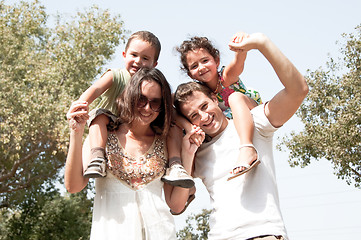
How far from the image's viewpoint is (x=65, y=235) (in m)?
18.7

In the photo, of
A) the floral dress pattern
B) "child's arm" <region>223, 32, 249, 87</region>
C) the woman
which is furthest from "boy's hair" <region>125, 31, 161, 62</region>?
the floral dress pattern

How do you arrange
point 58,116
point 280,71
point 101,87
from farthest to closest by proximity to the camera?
point 58,116 < point 101,87 < point 280,71

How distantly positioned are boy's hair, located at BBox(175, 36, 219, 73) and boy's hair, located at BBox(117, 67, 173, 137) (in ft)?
2.66

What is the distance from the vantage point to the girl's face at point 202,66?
3.71 metres

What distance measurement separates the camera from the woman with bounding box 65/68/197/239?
2848 millimetres

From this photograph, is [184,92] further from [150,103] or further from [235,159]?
[235,159]

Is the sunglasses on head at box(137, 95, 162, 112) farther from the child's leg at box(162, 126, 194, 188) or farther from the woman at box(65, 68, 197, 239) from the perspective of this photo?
the child's leg at box(162, 126, 194, 188)

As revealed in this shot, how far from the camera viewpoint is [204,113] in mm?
3061

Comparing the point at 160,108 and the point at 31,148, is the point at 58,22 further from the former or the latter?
the point at 160,108

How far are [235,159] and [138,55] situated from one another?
159 centimetres

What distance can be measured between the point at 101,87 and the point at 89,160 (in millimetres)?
885

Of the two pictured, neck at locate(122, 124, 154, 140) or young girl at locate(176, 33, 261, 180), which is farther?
young girl at locate(176, 33, 261, 180)

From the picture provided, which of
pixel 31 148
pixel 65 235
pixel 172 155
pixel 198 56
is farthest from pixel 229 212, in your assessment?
pixel 65 235

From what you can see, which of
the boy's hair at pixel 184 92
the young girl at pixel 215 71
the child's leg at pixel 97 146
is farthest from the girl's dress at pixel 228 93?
the child's leg at pixel 97 146
